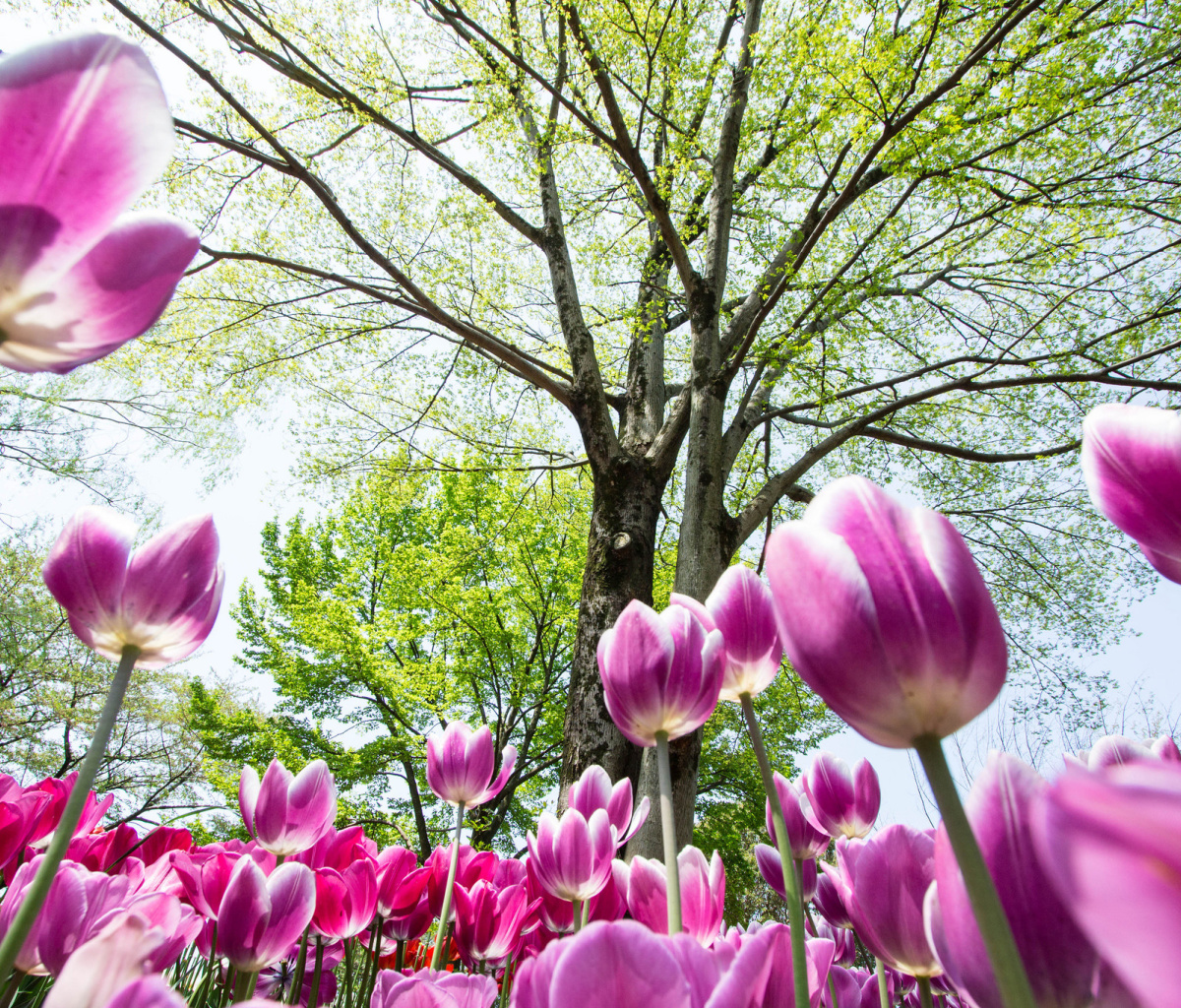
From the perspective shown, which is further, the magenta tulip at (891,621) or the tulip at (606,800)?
the tulip at (606,800)

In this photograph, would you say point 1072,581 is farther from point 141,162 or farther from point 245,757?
point 245,757

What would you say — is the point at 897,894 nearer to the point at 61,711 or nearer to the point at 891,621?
the point at 891,621

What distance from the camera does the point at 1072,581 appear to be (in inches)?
302

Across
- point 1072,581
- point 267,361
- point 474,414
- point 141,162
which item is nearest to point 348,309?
point 267,361

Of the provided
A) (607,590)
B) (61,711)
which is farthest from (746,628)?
(61,711)

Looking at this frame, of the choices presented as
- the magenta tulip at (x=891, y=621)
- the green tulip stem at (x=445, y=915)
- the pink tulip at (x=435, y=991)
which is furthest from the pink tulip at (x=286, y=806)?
the magenta tulip at (x=891, y=621)

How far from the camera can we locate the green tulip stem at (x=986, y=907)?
0.21m

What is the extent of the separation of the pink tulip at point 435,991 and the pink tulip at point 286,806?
41 centimetres

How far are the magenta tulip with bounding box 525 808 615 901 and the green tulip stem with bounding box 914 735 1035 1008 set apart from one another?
68 cm

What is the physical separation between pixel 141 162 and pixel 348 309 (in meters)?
7.05

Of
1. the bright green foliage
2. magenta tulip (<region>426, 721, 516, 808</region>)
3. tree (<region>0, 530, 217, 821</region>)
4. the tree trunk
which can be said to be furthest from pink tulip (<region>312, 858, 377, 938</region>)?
tree (<region>0, 530, 217, 821</region>)

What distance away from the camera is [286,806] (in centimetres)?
93

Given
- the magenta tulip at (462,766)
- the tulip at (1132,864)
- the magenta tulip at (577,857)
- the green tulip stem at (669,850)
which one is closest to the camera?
the tulip at (1132,864)

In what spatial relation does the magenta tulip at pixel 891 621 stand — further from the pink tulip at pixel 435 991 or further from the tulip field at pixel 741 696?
the pink tulip at pixel 435 991
